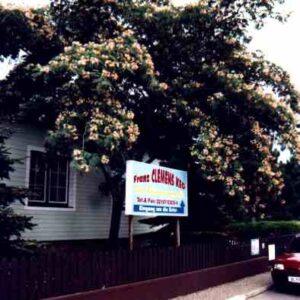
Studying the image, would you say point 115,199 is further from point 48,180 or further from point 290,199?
point 290,199

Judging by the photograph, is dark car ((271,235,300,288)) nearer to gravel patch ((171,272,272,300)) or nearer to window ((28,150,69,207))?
gravel patch ((171,272,272,300))

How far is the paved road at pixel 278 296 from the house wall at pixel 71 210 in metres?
6.31

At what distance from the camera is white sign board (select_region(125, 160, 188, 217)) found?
36.7ft

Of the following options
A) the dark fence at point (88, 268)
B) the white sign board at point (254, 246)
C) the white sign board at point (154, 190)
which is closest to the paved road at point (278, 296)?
the dark fence at point (88, 268)

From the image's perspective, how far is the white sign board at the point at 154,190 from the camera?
11.2 metres

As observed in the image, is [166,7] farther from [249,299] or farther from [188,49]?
[249,299]

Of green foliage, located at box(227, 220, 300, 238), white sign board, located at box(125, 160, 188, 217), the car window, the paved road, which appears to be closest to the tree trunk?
white sign board, located at box(125, 160, 188, 217)

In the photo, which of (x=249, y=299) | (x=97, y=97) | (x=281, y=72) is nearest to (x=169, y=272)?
(x=249, y=299)

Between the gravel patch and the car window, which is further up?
the car window

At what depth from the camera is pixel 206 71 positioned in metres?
13.5

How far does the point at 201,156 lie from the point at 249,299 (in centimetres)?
358

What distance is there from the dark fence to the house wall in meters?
4.50

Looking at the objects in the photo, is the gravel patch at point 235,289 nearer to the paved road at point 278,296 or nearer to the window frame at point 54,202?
the paved road at point 278,296

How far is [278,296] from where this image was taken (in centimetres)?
1252
